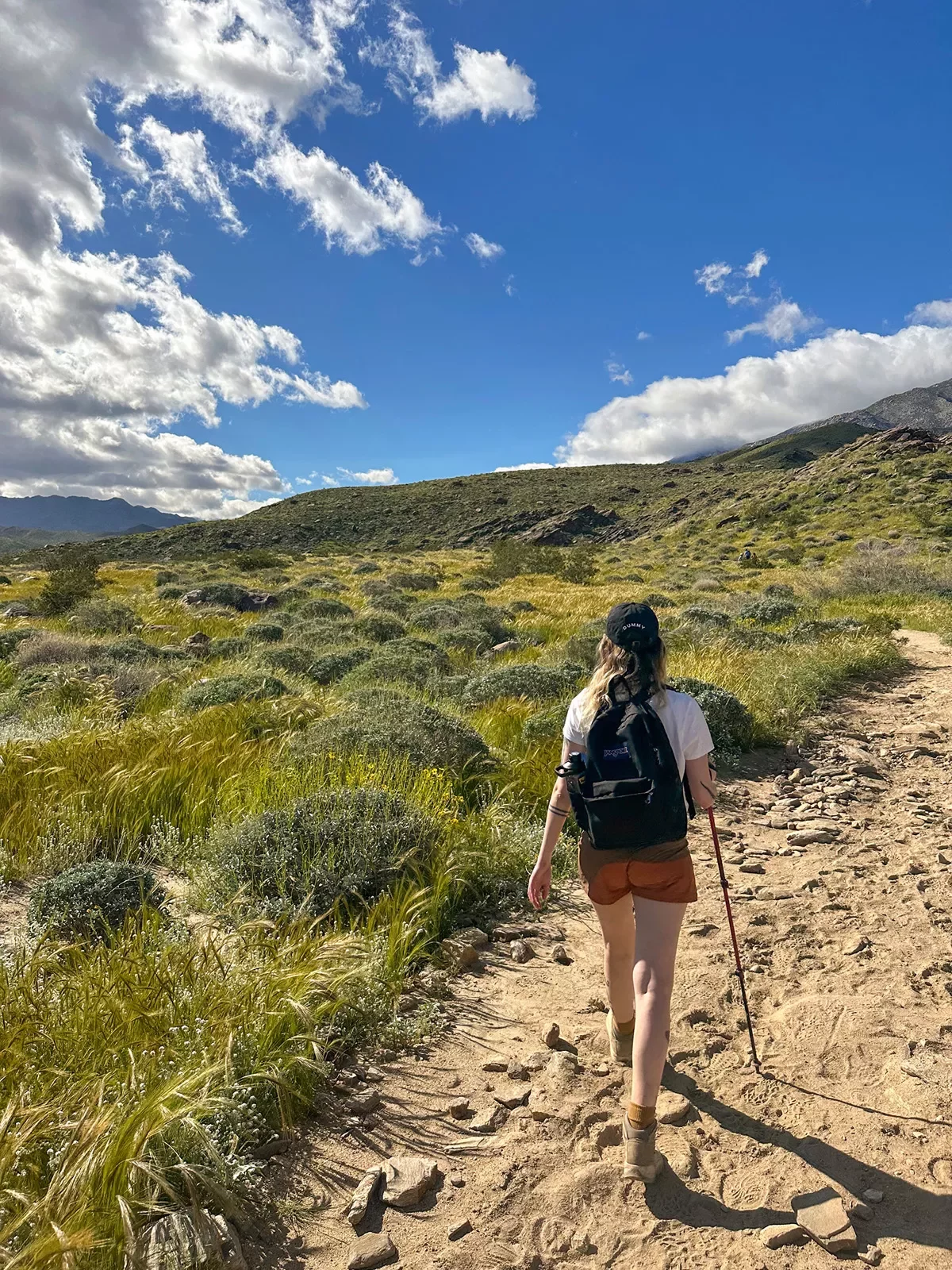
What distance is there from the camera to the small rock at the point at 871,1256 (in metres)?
2.11

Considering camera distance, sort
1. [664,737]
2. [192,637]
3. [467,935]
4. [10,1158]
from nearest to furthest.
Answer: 1. [10,1158]
2. [664,737]
3. [467,935]
4. [192,637]

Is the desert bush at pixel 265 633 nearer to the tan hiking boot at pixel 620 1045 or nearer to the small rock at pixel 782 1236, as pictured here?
the tan hiking boot at pixel 620 1045

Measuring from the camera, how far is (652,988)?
249cm

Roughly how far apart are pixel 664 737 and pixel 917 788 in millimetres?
5181

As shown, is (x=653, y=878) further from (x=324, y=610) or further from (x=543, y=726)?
(x=324, y=610)

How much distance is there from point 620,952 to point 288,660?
8.75 m

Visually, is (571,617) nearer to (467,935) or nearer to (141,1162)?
(467,935)

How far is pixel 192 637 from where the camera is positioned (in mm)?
13578

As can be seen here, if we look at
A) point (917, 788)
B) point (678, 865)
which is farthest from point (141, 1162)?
point (917, 788)

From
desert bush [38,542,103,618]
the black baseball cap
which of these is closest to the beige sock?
the black baseball cap

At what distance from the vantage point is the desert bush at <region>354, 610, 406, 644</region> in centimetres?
1437

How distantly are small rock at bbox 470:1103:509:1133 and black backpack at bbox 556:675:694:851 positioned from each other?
48.2 inches

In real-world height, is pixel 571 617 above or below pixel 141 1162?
above

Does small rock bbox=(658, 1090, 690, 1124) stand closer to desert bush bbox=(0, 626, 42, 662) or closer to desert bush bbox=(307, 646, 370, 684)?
desert bush bbox=(307, 646, 370, 684)
